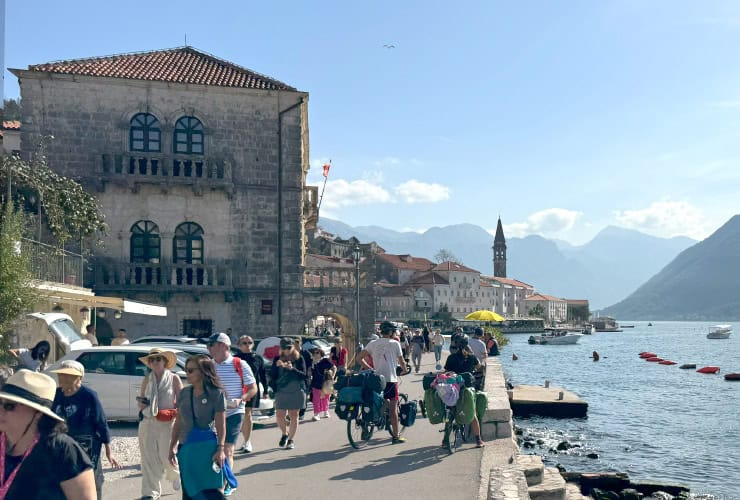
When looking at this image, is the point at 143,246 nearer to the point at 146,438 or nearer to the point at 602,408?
the point at 146,438

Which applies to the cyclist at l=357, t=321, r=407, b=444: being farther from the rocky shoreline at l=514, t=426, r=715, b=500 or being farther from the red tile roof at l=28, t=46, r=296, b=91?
the red tile roof at l=28, t=46, r=296, b=91

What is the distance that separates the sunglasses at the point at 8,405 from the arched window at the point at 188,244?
2315 cm

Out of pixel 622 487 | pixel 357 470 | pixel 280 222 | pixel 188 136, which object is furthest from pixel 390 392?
pixel 188 136

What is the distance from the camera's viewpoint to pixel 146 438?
27.6 ft

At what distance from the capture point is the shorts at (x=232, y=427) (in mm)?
8125

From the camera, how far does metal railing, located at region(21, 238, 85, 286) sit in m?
19.1

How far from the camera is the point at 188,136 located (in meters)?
26.3

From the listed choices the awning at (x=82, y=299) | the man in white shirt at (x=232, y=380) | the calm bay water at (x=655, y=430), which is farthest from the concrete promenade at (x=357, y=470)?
the calm bay water at (x=655, y=430)

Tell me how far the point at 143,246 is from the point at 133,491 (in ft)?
60.3

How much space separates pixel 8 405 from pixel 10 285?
41.6 ft

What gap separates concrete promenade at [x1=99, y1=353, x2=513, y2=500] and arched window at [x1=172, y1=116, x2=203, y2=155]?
16.1m

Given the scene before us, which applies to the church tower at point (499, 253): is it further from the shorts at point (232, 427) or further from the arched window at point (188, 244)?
the shorts at point (232, 427)

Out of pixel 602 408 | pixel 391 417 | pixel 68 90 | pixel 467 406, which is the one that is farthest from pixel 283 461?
pixel 602 408

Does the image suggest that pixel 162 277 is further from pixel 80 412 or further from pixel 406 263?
pixel 406 263
